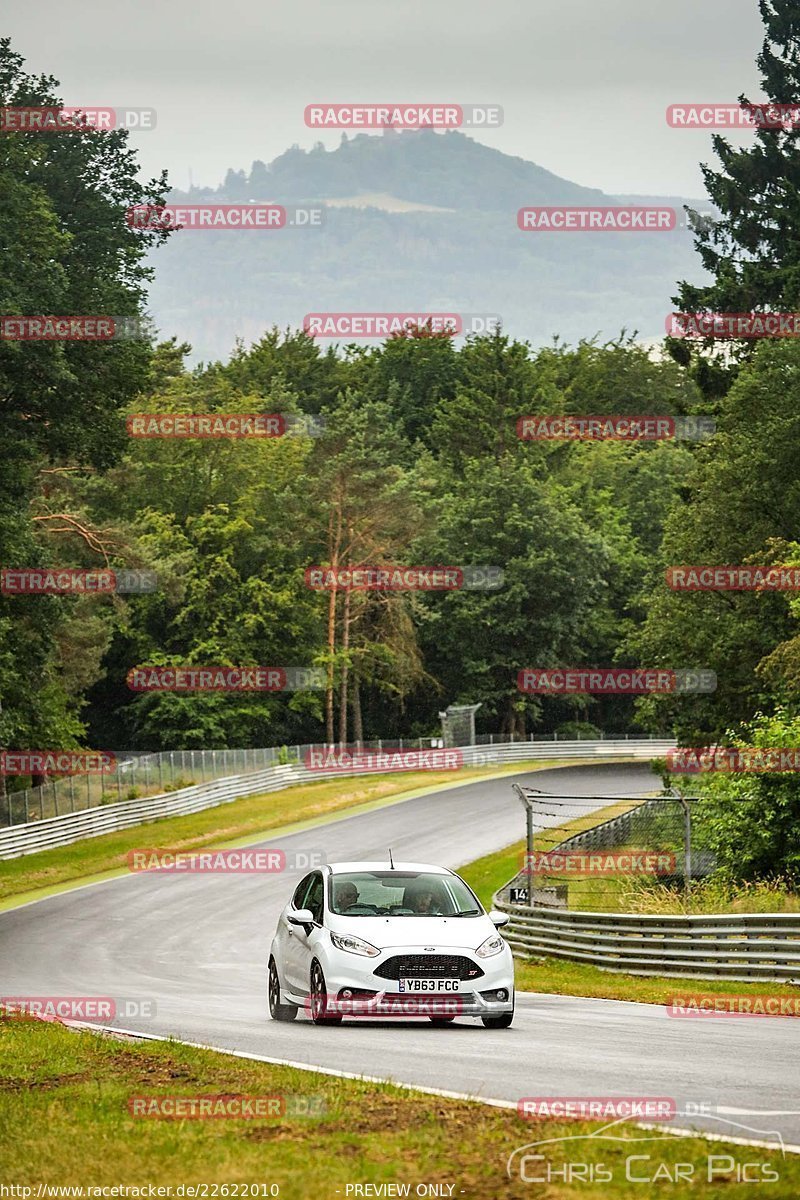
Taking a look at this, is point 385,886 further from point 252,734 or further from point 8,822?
point 252,734

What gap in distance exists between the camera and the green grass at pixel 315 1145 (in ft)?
24.5

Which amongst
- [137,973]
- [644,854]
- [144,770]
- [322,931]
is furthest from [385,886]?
[144,770]

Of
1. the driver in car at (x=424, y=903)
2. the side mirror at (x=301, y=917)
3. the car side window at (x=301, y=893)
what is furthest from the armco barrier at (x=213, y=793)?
the driver in car at (x=424, y=903)

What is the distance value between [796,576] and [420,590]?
46389 millimetres

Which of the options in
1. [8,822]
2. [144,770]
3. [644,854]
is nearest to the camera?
[644,854]

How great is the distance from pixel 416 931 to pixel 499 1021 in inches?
44.5

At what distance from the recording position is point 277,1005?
55.6ft

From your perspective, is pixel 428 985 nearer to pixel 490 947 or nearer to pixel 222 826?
pixel 490 947

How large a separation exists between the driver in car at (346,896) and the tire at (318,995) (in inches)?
27.7

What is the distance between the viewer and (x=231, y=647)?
83.9 meters

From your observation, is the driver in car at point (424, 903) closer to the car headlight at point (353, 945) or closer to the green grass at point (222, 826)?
the car headlight at point (353, 945)

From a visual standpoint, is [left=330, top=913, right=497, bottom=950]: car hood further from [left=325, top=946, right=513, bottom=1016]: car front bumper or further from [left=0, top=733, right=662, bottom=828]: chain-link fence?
[left=0, top=733, right=662, bottom=828]: chain-link fence

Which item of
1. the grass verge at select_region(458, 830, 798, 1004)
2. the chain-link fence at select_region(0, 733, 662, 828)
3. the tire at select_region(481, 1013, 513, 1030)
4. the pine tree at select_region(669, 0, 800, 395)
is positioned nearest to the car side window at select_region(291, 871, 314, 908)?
the tire at select_region(481, 1013, 513, 1030)

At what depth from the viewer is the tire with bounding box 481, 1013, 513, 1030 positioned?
15531mm
